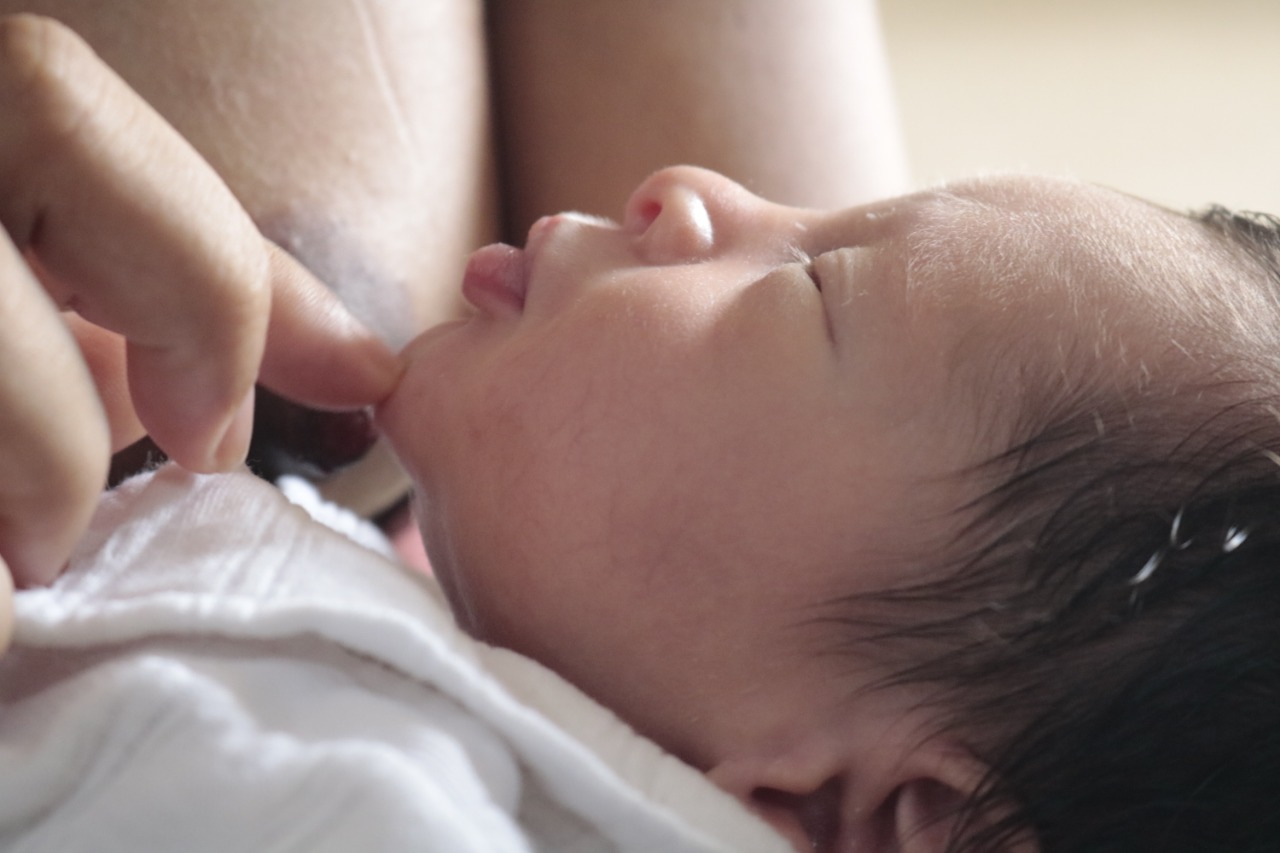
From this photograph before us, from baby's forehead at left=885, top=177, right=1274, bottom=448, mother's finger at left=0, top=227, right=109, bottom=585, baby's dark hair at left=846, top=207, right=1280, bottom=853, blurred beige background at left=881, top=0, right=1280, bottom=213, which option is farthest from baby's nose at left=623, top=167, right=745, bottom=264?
blurred beige background at left=881, top=0, right=1280, bottom=213

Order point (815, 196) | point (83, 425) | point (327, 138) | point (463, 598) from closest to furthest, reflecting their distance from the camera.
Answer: point (83, 425) < point (463, 598) < point (327, 138) < point (815, 196)

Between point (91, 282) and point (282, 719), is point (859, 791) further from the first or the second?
point (91, 282)

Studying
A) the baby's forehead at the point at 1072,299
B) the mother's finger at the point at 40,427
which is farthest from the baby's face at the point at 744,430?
the mother's finger at the point at 40,427

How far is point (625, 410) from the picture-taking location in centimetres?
60

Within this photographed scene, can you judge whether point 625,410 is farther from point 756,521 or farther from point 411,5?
point 411,5

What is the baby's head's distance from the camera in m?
0.52

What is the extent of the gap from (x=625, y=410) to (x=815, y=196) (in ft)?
1.57

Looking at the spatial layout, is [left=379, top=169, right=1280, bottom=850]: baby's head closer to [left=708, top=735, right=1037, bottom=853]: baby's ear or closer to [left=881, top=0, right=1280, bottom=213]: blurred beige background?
[left=708, top=735, right=1037, bottom=853]: baby's ear

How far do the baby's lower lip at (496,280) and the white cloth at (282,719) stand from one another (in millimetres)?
187

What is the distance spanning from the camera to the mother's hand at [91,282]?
40 centimetres

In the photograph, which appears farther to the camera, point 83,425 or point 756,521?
point 756,521

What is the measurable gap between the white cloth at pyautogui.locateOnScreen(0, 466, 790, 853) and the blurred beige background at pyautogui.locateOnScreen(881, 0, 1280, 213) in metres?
1.46

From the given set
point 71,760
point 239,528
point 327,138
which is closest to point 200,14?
point 327,138

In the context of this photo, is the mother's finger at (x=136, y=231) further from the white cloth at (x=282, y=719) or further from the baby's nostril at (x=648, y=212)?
the baby's nostril at (x=648, y=212)
